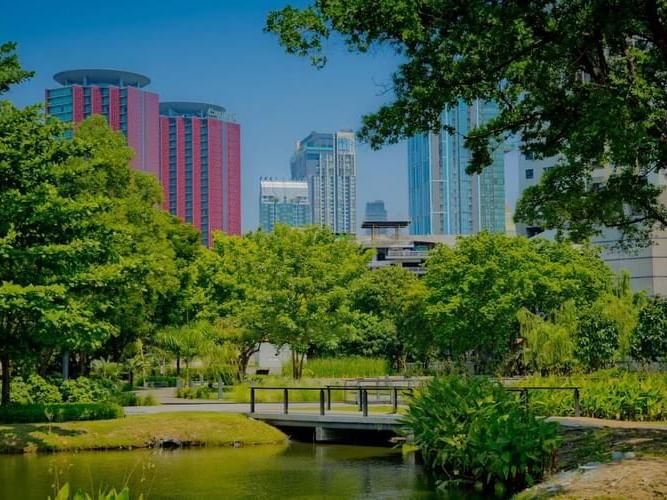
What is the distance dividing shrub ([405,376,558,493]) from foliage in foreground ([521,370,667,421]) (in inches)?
106

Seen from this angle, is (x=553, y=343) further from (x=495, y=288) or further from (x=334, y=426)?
(x=334, y=426)

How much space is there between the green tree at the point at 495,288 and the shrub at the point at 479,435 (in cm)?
2715

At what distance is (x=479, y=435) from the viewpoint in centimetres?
1717

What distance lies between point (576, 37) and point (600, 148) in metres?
2.96

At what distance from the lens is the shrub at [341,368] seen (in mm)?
46469

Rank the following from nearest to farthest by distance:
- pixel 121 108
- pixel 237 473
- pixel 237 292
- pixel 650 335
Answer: pixel 237 473 → pixel 650 335 → pixel 237 292 → pixel 121 108

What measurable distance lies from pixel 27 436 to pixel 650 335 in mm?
26679

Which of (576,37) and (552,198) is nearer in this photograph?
(576,37)

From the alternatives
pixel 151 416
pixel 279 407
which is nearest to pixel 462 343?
pixel 279 407

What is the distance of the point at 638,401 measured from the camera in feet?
70.2

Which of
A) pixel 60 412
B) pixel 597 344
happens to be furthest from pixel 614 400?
pixel 597 344

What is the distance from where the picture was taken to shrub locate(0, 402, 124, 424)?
82.9 ft

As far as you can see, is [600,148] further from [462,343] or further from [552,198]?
[462,343]

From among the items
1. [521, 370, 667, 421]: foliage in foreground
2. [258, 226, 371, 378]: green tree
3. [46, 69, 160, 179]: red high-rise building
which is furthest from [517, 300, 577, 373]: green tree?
[46, 69, 160, 179]: red high-rise building
